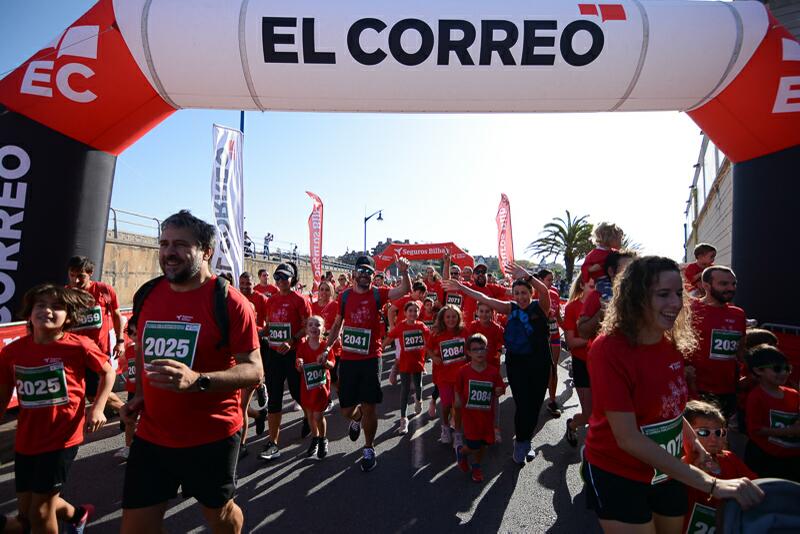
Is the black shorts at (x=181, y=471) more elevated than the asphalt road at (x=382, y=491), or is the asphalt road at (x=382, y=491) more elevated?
the black shorts at (x=181, y=471)

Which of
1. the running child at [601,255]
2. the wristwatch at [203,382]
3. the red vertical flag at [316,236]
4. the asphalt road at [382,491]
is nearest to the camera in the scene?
Result: the wristwatch at [203,382]

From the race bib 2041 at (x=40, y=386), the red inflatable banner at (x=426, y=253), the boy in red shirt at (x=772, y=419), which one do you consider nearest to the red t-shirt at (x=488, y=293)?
the boy in red shirt at (x=772, y=419)

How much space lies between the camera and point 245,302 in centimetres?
250

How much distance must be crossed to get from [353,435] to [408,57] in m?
4.40

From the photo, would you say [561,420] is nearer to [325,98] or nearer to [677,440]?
[677,440]

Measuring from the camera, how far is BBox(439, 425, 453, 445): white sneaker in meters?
5.18

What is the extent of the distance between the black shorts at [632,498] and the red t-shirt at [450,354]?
3.11 metres

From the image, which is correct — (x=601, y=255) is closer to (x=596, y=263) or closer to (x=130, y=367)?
(x=596, y=263)

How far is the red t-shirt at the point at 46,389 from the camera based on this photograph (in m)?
2.74

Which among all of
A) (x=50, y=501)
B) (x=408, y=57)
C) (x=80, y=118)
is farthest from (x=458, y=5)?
(x=50, y=501)

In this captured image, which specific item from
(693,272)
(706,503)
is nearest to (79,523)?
(706,503)

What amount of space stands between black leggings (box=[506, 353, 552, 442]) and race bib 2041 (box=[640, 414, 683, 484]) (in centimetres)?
246

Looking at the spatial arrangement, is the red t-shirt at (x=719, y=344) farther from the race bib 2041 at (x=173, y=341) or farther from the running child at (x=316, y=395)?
the race bib 2041 at (x=173, y=341)

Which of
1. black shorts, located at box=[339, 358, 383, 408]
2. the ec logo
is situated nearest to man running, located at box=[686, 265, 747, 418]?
black shorts, located at box=[339, 358, 383, 408]
